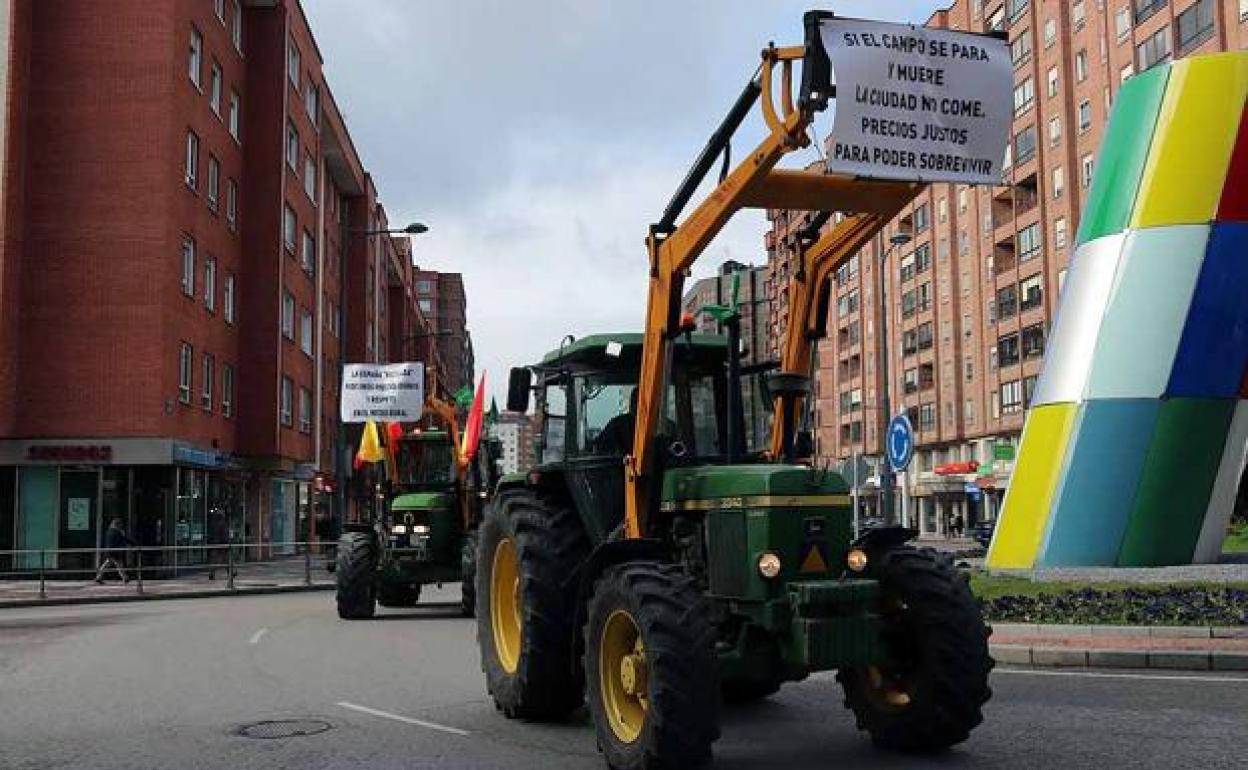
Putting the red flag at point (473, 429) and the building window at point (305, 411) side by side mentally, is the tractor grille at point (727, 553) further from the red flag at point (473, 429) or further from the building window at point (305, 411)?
the building window at point (305, 411)

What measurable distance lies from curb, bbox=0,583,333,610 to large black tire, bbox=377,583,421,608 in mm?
6171

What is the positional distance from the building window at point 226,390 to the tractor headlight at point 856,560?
31.6 m

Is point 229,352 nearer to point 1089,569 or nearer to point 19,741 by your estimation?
point 1089,569

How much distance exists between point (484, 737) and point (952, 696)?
10.0ft

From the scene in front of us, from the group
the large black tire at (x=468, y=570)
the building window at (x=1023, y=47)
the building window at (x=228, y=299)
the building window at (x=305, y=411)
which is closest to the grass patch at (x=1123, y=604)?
the large black tire at (x=468, y=570)

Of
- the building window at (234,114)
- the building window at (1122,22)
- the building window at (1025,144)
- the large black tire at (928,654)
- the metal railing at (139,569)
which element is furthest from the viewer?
the building window at (1025,144)

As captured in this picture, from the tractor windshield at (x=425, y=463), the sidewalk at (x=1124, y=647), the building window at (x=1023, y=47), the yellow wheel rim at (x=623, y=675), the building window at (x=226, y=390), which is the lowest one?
the sidewalk at (x=1124, y=647)

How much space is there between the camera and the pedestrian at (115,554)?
24.6 metres

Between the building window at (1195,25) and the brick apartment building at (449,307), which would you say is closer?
the building window at (1195,25)

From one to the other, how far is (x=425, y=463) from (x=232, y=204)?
21.9m

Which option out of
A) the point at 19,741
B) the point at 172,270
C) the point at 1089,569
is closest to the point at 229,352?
the point at 172,270

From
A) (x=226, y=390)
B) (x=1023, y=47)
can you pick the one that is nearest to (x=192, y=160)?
(x=226, y=390)

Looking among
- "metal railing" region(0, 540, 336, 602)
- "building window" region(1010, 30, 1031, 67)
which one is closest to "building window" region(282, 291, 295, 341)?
"metal railing" region(0, 540, 336, 602)

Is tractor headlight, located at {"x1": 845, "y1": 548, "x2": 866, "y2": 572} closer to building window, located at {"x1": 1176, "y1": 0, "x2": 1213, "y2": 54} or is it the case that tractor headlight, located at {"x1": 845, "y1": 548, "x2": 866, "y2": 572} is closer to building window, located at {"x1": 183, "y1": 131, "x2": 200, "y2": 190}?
building window, located at {"x1": 183, "y1": 131, "x2": 200, "y2": 190}
